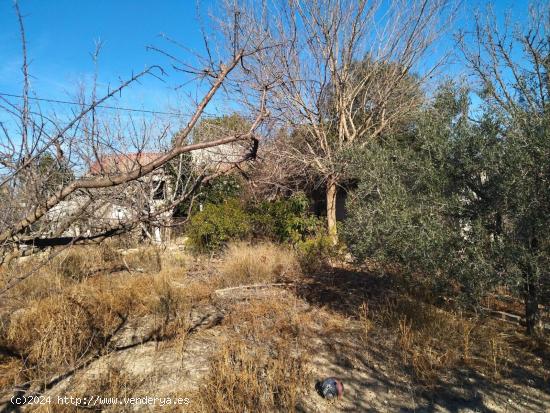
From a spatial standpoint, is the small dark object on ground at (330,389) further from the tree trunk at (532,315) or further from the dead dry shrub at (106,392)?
the tree trunk at (532,315)

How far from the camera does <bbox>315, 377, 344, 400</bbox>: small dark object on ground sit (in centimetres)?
295

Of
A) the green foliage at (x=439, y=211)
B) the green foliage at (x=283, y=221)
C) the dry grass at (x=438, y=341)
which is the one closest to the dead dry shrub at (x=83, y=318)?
the dry grass at (x=438, y=341)

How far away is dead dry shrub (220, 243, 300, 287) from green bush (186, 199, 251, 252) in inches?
37.9

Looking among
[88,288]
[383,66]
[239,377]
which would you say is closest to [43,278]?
[88,288]

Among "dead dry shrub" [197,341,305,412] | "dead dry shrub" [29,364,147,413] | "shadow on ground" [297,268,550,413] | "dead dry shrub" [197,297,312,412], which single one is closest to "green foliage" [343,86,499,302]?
"shadow on ground" [297,268,550,413]

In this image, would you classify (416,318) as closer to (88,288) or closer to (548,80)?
(548,80)

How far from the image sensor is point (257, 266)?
21.6 feet

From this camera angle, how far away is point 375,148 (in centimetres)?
518

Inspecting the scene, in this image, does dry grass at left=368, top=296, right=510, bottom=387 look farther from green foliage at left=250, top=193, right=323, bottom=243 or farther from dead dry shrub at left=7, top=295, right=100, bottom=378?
green foliage at left=250, top=193, right=323, bottom=243

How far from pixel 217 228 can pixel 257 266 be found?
2417 millimetres

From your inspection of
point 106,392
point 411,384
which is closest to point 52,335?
point 106,392

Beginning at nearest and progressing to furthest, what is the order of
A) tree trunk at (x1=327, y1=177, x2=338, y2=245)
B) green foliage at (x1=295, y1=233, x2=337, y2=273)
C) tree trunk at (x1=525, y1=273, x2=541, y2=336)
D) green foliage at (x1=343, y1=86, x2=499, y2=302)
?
green foliage at (x1=343, y1=86, x2=499, y2=302)
tree trunk at (x1=525, y1=273, x2=541, y2=336)
green foliage at (x1=295, y1=233, x2=337, y2=273)
tree trunk at (x1=327, y1=177, x2=338, y2=245)

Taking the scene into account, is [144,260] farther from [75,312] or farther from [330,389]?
[330,389]

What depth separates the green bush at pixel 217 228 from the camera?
8.60m
